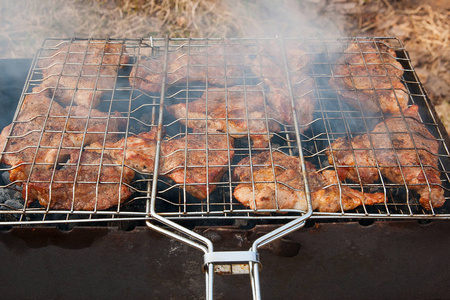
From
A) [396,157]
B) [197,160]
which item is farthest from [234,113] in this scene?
[396,157]

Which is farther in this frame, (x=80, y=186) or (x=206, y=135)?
(x=206, y=135)

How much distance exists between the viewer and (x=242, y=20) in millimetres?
6547

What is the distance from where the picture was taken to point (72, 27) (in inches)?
251

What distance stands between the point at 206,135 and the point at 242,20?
14.7 ft

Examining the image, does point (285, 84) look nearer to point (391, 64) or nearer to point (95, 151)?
point (391, 64)

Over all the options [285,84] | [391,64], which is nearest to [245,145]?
[285,84]

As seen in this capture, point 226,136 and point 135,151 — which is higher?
point 226,136

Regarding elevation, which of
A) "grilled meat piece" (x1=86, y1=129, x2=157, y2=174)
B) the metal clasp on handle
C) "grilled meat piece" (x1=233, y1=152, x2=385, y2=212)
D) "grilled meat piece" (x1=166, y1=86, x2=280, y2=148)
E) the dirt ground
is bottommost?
the metal clasp on handle

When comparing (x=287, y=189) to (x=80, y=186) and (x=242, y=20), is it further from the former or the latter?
(x=242, y=20)

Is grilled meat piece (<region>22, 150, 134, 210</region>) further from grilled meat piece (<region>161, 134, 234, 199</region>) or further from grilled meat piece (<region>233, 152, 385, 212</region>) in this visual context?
grilled meat piece (<region>233, 152, 385, 212</region>)

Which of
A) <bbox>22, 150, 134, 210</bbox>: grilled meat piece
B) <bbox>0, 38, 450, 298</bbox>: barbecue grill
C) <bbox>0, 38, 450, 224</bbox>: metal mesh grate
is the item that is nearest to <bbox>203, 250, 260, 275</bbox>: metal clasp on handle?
<bbox>0, 38, 450, 298</bbox>: barbecue grill

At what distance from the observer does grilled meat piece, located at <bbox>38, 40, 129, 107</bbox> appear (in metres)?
3.25

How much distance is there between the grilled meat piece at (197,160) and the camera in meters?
2.67

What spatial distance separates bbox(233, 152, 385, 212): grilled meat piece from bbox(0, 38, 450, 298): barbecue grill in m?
0.07
